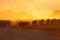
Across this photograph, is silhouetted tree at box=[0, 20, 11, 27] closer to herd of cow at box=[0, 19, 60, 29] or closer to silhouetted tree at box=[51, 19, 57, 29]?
herd of cow at box=[0, 19, 60, 29]

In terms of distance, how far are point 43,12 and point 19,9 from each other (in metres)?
0.20

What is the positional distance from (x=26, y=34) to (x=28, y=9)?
23cm

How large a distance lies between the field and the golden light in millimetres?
123

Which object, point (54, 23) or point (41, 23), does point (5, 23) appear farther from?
point (54, 23)

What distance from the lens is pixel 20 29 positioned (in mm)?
1121

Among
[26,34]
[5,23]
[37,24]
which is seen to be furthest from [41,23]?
[5,23]

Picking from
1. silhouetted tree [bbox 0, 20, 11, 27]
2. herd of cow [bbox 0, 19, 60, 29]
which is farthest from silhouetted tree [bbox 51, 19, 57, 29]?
silhouetted tree [bbox 0, 20, 11, 27]

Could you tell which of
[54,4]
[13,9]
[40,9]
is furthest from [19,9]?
[54,4]

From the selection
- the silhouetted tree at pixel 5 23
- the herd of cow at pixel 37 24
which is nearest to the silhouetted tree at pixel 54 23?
the herd of cow at pixel 37 24

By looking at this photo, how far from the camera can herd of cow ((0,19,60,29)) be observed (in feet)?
3.69

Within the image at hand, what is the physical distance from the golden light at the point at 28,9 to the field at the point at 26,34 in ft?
0.40

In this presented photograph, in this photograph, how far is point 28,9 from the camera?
1213 millimetres

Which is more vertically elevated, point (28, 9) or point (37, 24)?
point (28, 9)

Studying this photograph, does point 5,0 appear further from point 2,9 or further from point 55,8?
point 55,8
